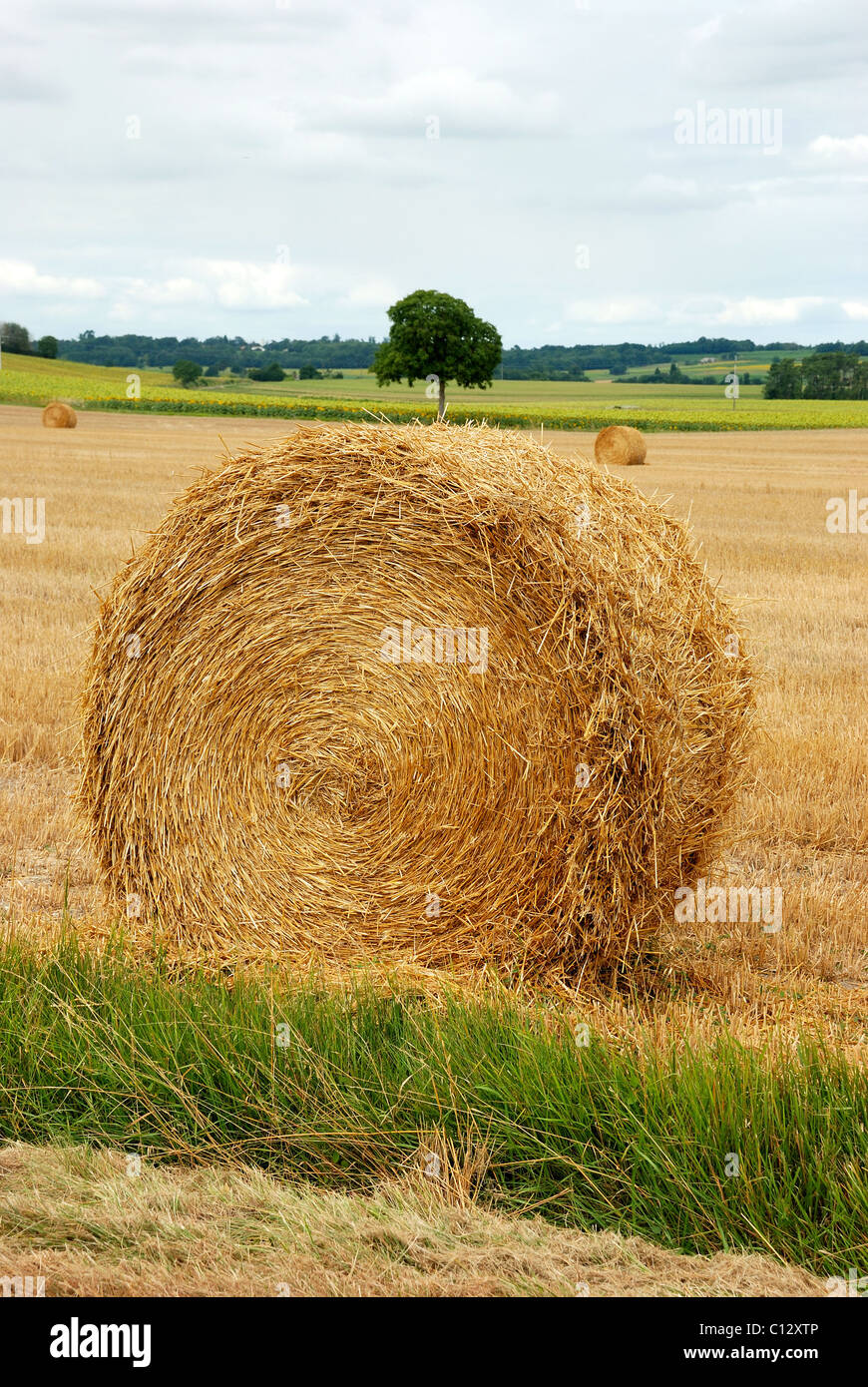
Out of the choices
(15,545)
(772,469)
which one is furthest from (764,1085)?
(772,469)

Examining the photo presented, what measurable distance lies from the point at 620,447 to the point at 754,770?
2466 centimetres

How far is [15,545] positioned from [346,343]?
277 ft

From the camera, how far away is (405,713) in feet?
17.1

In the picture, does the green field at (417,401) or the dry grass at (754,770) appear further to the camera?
the green field at (417,401)

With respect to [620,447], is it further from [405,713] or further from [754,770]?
[405,713]

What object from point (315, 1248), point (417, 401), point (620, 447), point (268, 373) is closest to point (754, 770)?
point (315, 1248)

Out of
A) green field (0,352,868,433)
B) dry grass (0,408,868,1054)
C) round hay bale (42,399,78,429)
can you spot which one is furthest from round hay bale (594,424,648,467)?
round hay bale (42,399,78,429)

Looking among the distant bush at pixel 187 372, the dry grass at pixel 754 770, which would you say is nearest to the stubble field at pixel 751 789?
the dry grass at pixel 754 770

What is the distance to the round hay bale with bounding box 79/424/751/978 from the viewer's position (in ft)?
15.9

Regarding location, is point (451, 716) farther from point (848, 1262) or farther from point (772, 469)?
point (772, 469)

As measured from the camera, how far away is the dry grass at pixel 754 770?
515 cm

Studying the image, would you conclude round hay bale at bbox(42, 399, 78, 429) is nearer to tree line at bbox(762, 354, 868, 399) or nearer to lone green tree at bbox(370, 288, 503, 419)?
lone green tree at bbox(370, 288, 503, 419)

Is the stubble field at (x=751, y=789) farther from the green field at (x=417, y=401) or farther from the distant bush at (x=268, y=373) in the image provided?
the distant bush at (x=268, y=373)

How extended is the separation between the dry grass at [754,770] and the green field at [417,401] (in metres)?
28.9
